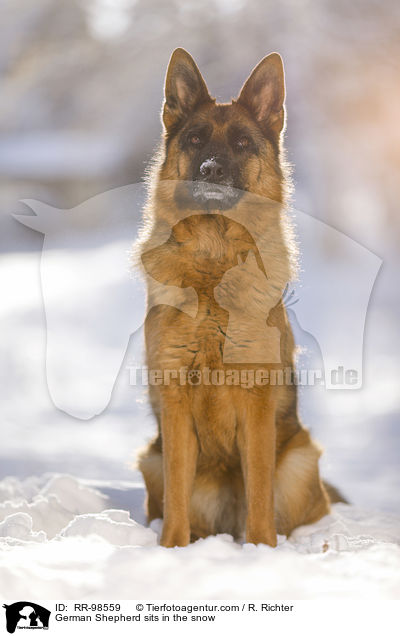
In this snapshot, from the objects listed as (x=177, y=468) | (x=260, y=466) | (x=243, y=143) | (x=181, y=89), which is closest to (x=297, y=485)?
(x=260, y=466)

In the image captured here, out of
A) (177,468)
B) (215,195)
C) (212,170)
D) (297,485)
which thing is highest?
(212,170)

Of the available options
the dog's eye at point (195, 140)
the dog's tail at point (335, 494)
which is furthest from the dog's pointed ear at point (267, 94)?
the dog's tail at point (335, 494)

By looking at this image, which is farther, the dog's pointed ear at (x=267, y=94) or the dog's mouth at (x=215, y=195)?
the dog's pointed ear at (x=267, y=94)

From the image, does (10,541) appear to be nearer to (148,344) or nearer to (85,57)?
(148,344)

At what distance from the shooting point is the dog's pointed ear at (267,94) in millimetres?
3258

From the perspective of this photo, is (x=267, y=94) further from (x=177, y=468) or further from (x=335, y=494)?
(x=335, y=494)

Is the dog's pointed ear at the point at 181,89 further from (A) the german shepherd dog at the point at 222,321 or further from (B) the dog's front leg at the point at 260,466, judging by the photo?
(B) the dog's front leg at the point at 260,466

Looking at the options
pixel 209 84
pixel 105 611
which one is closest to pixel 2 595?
pixel 105 611

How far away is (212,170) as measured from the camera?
3082 mm

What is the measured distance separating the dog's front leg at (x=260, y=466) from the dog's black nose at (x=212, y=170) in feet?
3.67

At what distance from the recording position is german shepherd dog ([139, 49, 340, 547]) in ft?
9.68

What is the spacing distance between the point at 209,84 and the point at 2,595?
277cm

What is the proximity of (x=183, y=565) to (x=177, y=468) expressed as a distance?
0.52 meters

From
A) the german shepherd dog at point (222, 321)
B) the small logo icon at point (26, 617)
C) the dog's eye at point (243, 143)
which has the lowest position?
the small logo icon at point (26, 617)
